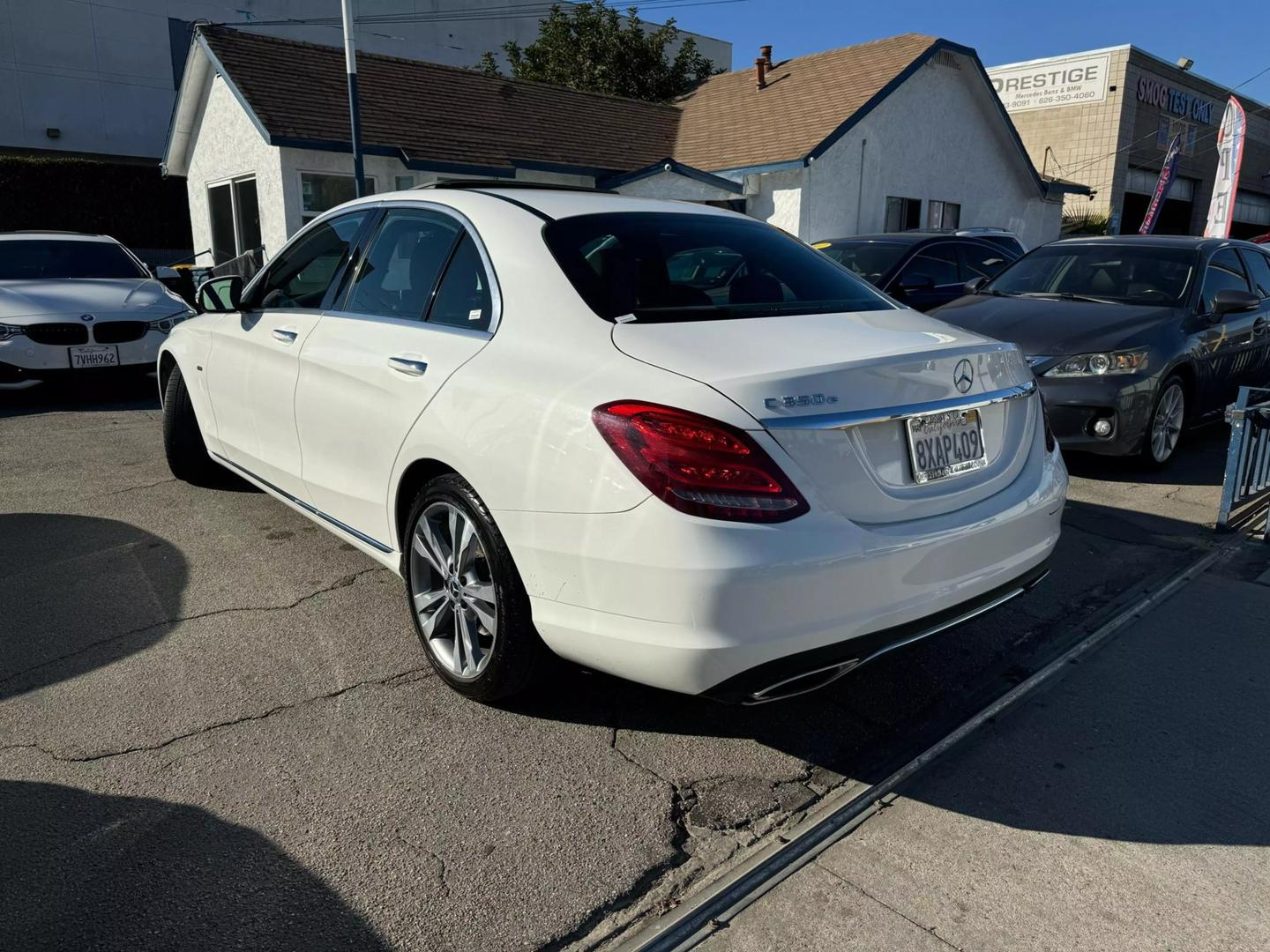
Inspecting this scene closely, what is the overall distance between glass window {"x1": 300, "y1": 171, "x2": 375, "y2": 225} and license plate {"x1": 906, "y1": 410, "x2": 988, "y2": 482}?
13.0 metres

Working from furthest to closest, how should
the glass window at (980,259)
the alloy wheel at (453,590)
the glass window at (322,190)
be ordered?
1. the glass window at (322,190)
2. the glass window at (980,259)
3. the alloy wheel at (453,590)

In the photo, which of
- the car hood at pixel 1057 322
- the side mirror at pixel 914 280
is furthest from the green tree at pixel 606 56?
the car hood at pixel 1057 322

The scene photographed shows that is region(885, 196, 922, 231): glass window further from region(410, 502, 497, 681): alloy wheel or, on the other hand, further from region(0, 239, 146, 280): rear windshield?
region(410, 502, 497, 681): alloy wheel

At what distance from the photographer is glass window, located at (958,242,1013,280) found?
393 inches

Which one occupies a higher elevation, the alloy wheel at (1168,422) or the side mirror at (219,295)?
the side mirror at (219,295)

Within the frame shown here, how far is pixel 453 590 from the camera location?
3057mm

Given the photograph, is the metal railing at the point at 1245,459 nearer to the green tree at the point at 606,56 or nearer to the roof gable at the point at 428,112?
the roof gable at the point at 428,112

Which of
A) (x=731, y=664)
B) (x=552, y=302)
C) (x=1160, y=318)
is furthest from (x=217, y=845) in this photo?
(x=1160, y=318)

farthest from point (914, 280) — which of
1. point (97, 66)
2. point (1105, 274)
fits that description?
point (97, 66)

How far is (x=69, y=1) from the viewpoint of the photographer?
90.8 ft

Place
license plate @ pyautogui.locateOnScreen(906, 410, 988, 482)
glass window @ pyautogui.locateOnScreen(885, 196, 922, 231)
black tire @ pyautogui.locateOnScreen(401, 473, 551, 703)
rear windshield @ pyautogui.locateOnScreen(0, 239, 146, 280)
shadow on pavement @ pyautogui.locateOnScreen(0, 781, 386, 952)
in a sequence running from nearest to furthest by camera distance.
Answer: shadow on pavement @ pyautogui.locateOnScreen(0, 781, 386, 952), license plate @ pyautogui.locateOnScreen(906, 410, 988, 482), black tire @ pyautogui.locateOnScreen(401, 473, 551, 703), rear windshield @ pyautogui.locateOnScreen(0, 239, 146, 280), glass window @ pyautogui.locateOnScreen(885, 196, 922, 231)

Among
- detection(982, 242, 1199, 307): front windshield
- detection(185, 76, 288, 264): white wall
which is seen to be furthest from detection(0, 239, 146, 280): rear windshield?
detection(982, 242, 1199, 307): front windshield

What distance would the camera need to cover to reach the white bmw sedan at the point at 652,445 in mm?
2361

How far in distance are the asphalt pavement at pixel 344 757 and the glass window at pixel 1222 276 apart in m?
3.24
